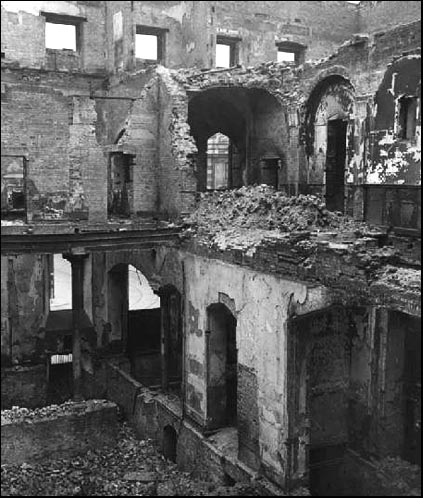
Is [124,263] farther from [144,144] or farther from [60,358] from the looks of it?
[60,358]

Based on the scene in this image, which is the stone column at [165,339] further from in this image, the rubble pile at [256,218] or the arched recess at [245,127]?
the arched recess at [245,127]

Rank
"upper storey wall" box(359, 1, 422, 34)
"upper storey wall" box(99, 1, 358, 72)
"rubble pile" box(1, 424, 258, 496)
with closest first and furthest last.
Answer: "rubble pile" box(1, 424, 258, 496) → "upper storey wall" box(99, 1, 358, 72) → "upper storey wall" box(359, 1, 422, 34)

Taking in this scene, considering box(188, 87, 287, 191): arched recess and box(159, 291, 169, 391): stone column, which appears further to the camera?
box(188, 87, 287, 191): arched recess

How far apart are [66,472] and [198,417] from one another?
273cm

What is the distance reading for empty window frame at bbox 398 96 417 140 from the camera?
42.1ft

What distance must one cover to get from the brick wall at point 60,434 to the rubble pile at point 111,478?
6.9 inches

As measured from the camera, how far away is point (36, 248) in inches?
451

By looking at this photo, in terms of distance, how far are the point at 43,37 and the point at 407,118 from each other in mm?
12126

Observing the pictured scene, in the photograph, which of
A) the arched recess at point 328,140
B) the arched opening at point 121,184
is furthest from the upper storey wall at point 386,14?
the arched opening at point 121,184

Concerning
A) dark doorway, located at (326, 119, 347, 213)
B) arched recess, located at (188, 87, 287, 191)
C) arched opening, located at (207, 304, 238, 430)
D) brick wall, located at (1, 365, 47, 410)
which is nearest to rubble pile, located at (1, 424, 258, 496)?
arched opening, located at (207, 304, 238, 430)

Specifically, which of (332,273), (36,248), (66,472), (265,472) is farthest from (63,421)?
(332,273)

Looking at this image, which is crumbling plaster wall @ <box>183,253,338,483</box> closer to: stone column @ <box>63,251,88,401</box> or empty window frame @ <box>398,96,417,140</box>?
stone column @ <box>63,251,88,401</box>

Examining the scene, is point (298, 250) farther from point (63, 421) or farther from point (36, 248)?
point (63, 421)

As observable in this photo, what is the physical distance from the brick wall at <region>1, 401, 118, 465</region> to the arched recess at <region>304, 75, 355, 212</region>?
7.73 metres
